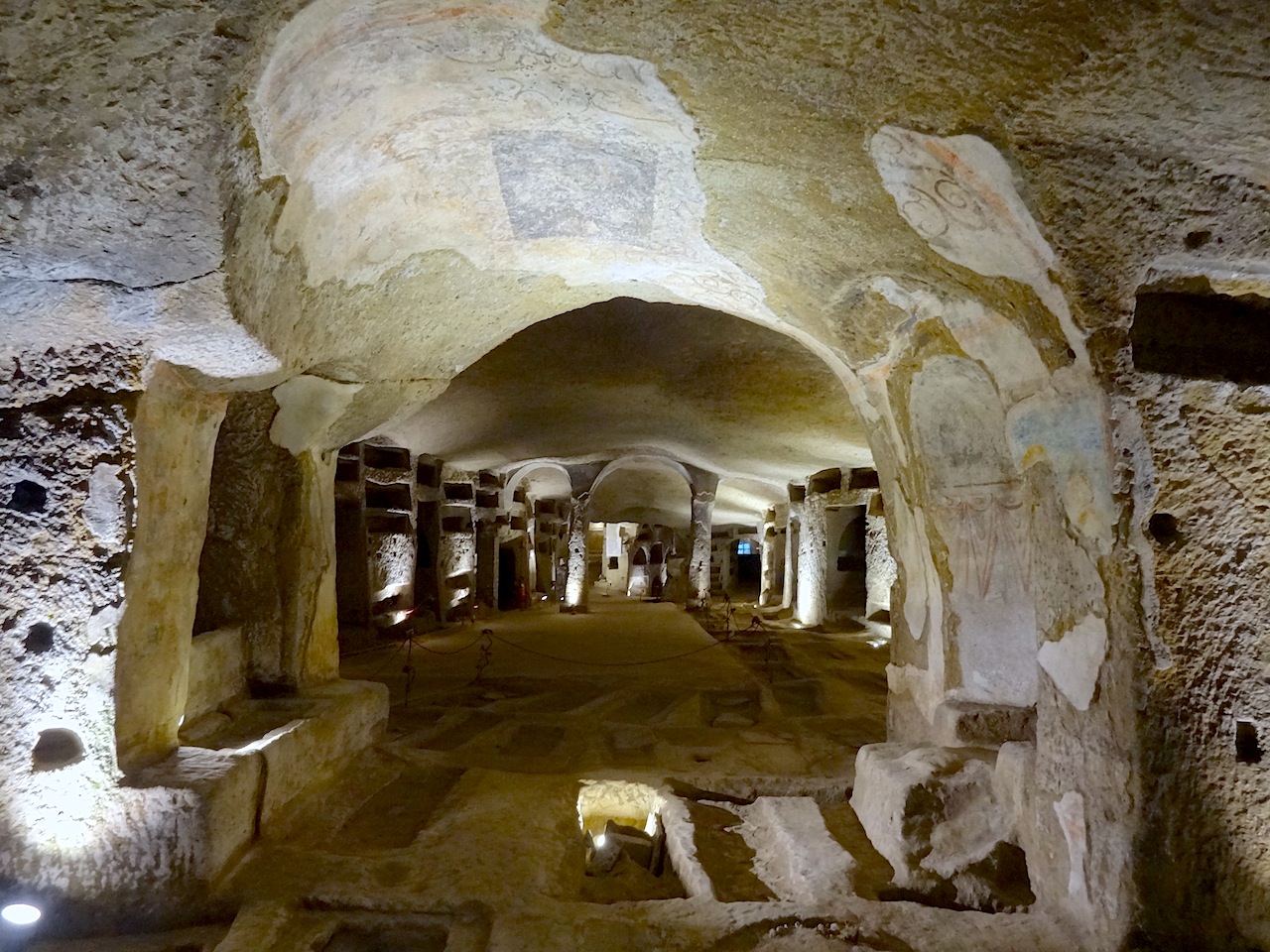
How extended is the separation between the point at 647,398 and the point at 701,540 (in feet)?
21.2

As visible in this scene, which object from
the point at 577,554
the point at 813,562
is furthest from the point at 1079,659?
the point at 577,554

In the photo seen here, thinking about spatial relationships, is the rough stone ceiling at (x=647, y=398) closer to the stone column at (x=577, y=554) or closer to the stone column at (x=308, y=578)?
the stone column at (x=577, y=554)

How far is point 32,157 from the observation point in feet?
6.55

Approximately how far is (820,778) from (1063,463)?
2.65 meters

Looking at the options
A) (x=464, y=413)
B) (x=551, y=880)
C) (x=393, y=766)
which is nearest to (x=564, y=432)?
(x=464, y=413)

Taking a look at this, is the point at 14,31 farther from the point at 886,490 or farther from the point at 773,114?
the point at 886,490

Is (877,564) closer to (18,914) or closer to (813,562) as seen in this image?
(813,562)

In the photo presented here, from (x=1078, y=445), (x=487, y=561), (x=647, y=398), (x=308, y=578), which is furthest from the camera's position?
(x=487, y=561)

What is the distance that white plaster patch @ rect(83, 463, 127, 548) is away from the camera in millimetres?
2670

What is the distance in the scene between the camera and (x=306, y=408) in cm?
416

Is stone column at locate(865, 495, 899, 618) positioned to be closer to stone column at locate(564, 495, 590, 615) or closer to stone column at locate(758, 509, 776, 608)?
stone column at locate(758, 509, 776, 608)

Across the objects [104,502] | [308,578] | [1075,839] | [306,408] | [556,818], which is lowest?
[556,818]

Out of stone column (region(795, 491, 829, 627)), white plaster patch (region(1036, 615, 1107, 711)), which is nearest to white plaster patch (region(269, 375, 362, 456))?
white plaster patch (region(1036, 615, 1107, 711))

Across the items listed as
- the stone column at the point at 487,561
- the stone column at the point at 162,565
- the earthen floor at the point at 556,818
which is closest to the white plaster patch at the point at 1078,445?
the earthen floor at the point at 556,818
